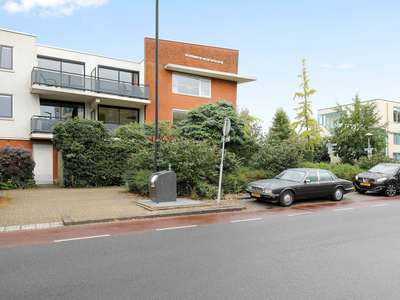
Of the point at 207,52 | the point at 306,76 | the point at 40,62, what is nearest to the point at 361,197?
the point at 306,76

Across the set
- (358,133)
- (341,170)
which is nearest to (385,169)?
(341,170)

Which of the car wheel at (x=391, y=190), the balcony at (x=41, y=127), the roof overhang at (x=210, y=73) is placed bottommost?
the car wheel at (x=391, y=190)

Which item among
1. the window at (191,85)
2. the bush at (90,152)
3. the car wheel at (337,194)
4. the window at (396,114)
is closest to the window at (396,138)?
the window at (396,114)

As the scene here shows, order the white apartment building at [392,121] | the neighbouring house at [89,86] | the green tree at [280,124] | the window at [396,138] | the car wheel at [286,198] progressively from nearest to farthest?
the car wheel at [286,198] → the neighbouring house at [89,86] → the green tree at [280,124] → the white apartment building at [392,121] → the window at [396,138]

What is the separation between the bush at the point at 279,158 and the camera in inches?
606

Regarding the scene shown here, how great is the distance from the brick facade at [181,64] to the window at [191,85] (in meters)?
0.34

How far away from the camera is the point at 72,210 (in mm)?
9102

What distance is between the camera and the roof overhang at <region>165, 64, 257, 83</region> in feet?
75.2

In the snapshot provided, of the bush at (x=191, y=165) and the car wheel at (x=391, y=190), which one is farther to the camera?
the car wheel at (x=391, y=190)

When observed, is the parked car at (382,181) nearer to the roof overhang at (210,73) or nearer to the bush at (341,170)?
the bush at (341,170)

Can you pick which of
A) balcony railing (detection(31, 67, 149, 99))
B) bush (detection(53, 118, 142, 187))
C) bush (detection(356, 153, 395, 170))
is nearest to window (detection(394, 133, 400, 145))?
bush (detection(356, 153, 395, 170))

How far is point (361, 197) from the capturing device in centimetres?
1384

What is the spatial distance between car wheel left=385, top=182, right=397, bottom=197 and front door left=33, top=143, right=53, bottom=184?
19.6 m

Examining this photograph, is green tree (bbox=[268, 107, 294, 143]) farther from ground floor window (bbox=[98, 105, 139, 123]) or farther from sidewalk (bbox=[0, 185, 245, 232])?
sidewalk (bbox=[0, 185, 245, 232])
